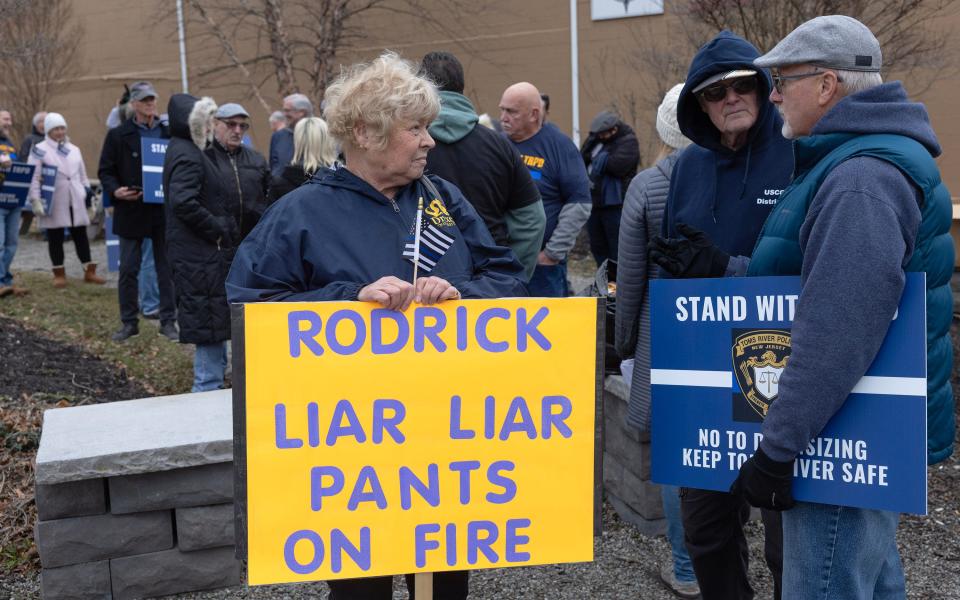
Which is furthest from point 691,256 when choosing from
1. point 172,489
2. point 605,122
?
point 605,122

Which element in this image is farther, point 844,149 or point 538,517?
point 538,517

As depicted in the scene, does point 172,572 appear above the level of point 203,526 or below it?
below

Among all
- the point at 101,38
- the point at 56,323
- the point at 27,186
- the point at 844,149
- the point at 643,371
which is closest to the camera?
the point at 844,149

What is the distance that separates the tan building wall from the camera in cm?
1428

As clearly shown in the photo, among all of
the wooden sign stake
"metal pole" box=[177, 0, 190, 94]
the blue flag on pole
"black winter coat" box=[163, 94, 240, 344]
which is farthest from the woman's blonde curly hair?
"metal pole" box=[177, 0, 190, 94]

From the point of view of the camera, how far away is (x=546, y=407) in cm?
246

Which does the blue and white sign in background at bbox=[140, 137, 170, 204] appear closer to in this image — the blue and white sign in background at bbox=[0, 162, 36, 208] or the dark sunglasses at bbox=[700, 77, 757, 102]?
the blue and white sign in background at bbox=[0, 162, 36, 208]

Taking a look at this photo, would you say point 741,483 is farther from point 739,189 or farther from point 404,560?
point 739,189

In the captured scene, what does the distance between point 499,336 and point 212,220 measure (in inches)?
166

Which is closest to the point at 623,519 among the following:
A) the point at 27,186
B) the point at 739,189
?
the point at 739,189

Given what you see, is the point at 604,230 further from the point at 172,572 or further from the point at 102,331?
the point at 172,572

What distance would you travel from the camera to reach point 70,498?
372cm

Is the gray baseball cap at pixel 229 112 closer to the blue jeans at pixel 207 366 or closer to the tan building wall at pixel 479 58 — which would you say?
the blue jeans at pixel 207 366

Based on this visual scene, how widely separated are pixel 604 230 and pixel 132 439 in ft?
18.7
